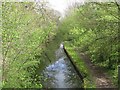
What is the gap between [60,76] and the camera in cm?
1448

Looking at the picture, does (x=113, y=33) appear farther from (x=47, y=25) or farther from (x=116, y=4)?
(x=47, y=25)

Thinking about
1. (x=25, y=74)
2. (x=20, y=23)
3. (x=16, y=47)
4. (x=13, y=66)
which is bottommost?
(x=25, y=74)

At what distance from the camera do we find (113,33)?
9469mm

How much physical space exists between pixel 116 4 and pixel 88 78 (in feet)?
13.8

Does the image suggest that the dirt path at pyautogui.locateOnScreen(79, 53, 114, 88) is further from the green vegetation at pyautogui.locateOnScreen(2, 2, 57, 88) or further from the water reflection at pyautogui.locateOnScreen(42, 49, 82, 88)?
the green vegetation at pyautogui.locateOnScreen(2, 2, 57, 88)

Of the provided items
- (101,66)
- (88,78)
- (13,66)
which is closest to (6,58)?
(13,66)

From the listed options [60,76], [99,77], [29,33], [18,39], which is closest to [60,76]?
[60,76]

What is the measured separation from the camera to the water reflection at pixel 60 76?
41.6ft

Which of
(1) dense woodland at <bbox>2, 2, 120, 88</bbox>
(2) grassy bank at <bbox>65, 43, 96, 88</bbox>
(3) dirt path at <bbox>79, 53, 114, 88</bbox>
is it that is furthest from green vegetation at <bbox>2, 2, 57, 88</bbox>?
(3) dirt path at <bbox>79, 53, 114, 88</bbox>

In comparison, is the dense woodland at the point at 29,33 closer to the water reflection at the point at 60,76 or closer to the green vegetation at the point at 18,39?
the green vegetation at the point at 18,39

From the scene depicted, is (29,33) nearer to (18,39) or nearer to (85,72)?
(18,39)

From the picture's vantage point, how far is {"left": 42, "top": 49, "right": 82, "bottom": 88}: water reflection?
12.7 meters

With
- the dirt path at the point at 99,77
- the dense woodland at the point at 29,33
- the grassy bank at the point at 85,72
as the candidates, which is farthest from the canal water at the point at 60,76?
the dense woodland at the point at 29,33

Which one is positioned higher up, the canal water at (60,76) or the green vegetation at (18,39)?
the green vegetation at (18,39)
